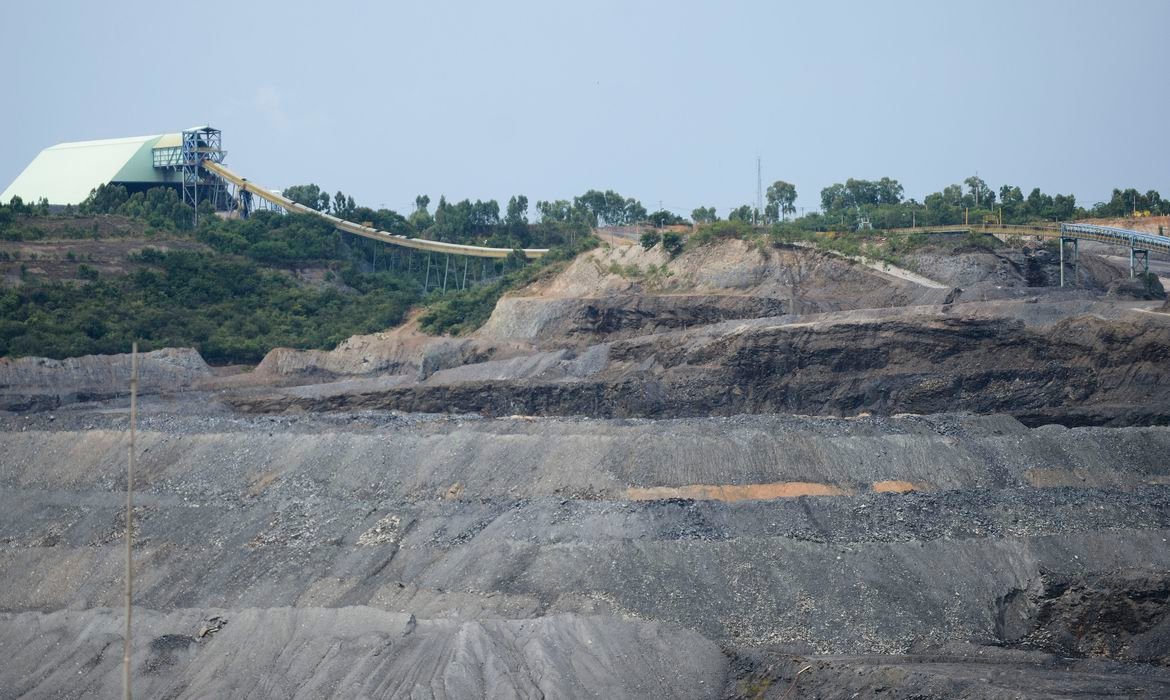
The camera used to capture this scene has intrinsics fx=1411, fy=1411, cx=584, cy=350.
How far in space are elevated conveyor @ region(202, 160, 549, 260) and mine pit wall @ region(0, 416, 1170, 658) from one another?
35.4 meters

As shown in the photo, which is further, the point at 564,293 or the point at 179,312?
the point at 179,312

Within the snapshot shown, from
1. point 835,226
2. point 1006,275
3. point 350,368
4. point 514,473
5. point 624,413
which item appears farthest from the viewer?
point 835,226

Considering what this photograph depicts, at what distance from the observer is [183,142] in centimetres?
8212

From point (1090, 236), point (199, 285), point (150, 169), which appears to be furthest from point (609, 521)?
point (150, 169)

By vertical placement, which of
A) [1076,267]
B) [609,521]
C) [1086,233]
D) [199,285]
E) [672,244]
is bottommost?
[609,521]

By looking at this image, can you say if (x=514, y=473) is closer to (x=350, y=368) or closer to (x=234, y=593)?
(x=234, y=593)

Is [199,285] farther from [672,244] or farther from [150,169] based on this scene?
[672,244]

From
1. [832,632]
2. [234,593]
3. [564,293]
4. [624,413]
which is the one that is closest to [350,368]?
[564,293]

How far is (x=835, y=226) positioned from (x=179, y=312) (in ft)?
101

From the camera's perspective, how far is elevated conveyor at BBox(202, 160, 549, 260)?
7594cm

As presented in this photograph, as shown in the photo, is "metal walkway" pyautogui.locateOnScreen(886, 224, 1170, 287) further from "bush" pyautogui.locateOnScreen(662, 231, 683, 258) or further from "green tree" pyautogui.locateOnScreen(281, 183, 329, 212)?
"green tree" pyautogui.locateOnScreen(281, 183, 329, 212)

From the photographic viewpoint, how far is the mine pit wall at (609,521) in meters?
26.3

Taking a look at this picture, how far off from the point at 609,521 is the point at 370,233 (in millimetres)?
53458

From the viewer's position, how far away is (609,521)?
2947 cm
